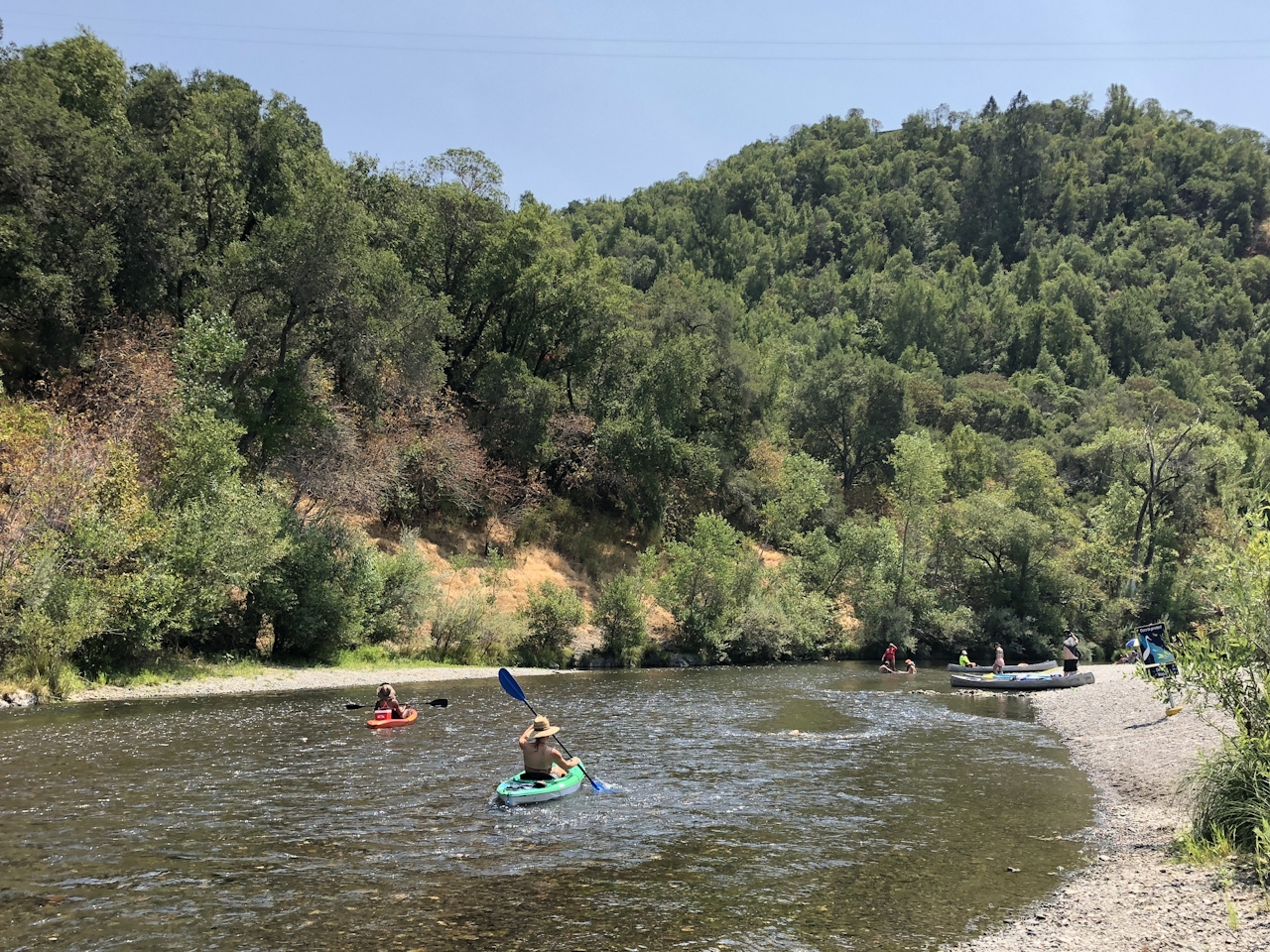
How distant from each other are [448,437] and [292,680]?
70.6 feet

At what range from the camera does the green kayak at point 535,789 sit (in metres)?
15.4

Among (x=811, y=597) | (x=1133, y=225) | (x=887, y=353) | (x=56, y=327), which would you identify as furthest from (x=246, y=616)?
(x=1133, y=225)

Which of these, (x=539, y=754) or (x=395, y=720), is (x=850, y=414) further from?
(x=539, y=754)

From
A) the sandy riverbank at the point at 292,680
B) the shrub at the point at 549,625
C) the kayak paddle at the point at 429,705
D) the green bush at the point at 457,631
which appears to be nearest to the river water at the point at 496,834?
the kayak paddle at the point at 429,705

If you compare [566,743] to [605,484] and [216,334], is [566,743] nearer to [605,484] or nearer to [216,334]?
[216,334]

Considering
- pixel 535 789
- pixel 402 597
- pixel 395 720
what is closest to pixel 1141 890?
pixel 535 789

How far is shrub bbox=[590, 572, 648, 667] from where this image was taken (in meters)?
42.3

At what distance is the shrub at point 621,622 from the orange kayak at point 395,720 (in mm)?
18934

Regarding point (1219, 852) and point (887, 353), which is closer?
point (1219, 852)

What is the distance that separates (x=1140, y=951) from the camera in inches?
357

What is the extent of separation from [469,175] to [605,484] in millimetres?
22483

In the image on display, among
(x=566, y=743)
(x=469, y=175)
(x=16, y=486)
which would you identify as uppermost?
(x=469, y=175)

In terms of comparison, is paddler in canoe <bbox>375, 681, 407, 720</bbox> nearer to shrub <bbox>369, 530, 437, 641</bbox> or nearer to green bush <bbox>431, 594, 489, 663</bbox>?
shrub <bbox>369, 530, 437, 641</bbox>

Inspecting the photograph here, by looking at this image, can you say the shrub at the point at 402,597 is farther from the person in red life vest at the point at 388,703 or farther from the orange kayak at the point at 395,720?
the person in red life vest at the point at 388,703
